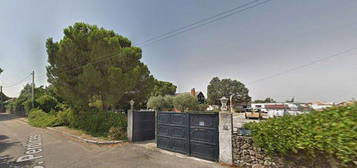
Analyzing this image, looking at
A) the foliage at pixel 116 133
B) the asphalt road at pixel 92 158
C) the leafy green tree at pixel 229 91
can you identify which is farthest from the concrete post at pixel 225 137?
the leafy green tree at pixel 229 91

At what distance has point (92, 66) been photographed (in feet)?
35.3

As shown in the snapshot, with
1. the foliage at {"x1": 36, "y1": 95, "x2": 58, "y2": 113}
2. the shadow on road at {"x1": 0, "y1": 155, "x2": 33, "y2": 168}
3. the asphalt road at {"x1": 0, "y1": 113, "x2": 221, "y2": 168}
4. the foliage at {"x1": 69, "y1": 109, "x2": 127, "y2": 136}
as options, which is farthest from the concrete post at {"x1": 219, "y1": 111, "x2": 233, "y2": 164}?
the foliage at {"x1": 36, "y1": 95, "x2": 58, "y2": 113}

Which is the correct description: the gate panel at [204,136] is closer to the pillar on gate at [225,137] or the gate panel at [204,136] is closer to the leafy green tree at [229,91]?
the pillar on gate at [225,137]

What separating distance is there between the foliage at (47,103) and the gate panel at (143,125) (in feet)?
65.8

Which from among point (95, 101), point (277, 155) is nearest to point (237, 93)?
point (95, 101)

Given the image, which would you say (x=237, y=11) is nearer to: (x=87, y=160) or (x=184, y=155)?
(x=184, y=155)

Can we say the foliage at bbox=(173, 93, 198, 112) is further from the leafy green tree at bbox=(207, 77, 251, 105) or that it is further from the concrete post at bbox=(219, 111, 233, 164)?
the leafy green tree at bbox=(207, 77, 251, 105)

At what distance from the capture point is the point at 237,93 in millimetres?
54000

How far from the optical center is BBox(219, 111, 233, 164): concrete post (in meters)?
5.32

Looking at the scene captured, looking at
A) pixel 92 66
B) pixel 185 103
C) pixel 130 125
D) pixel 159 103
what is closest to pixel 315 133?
pixel 130 125

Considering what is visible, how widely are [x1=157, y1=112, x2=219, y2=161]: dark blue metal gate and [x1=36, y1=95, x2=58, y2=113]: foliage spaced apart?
22.1 meters

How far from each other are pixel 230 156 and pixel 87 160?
5.11 m

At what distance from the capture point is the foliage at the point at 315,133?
326 centimetres

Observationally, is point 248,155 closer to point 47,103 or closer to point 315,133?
point 315,133
